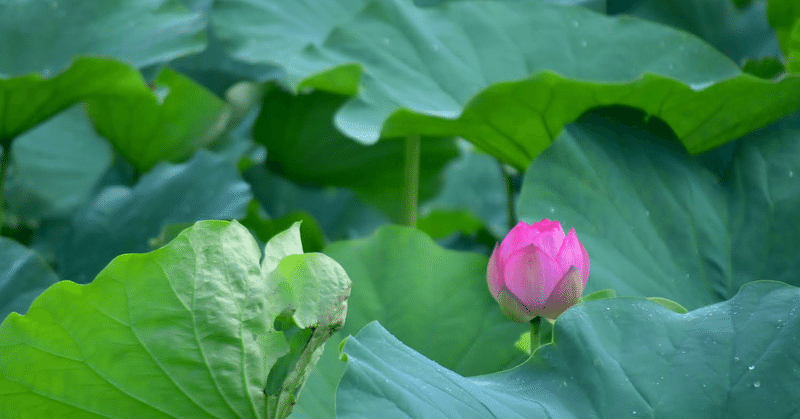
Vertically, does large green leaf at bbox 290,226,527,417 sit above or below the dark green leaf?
below

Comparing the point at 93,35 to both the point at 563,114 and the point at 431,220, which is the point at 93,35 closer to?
the point at 563,114

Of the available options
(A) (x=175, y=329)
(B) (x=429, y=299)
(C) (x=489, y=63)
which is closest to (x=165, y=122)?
(C) (x=489, y=63)

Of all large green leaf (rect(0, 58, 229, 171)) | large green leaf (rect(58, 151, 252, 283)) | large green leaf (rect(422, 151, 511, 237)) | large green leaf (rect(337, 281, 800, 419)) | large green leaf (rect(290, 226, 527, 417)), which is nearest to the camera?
large green leaf (rect(337, 281, 800, 419))

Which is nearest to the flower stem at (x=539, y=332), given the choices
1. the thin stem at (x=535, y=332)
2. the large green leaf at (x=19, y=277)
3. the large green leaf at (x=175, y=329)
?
the thin stem at (x=535, y=332)

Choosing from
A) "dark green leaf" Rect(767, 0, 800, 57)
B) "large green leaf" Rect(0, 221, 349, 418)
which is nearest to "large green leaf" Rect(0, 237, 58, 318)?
"large green leaf" Rect(0, 221, 349, 418)

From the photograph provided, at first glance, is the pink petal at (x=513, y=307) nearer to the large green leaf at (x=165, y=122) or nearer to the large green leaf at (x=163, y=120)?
the large green leaf at (x=163, y=120)

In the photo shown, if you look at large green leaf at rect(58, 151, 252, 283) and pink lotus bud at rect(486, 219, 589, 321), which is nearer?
pink lotus bud at rect(486, 219, 589, 321)

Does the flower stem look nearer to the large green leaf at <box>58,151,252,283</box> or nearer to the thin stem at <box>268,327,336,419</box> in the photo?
the thin stem at <box>268,327,336,419</box>

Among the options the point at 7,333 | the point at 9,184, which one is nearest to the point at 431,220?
the point at 9,184
